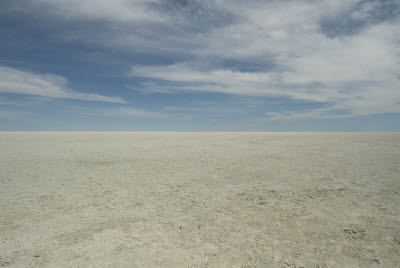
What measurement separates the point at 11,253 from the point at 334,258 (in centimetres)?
368

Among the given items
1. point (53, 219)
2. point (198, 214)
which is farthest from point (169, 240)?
point (53, 219)

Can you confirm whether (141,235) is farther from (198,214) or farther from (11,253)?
(11,253)

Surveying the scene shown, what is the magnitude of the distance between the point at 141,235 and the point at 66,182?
3.71 metres

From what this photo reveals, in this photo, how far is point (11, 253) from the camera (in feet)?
8.52

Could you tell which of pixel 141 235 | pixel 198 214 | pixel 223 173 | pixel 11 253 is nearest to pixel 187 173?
pixel 223 173

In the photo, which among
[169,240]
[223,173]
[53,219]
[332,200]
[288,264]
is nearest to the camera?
[288,264]

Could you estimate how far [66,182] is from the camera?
562 cm

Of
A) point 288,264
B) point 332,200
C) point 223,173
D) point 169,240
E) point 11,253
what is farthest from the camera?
point 223,173

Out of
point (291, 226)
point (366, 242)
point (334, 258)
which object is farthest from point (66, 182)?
point (366, 242)

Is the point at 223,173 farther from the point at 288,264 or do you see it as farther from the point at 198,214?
the point at 288,264

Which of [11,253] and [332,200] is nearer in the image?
[11,253]

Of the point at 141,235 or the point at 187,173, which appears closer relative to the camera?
the point at 141,235

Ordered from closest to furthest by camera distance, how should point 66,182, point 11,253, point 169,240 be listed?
1. point 11,253
2. point 169,240
3. point 66,182

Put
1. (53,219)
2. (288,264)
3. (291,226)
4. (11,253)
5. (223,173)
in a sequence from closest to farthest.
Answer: (288,264)
(11,253)
(291,226)
(53,219)
(223,173)
